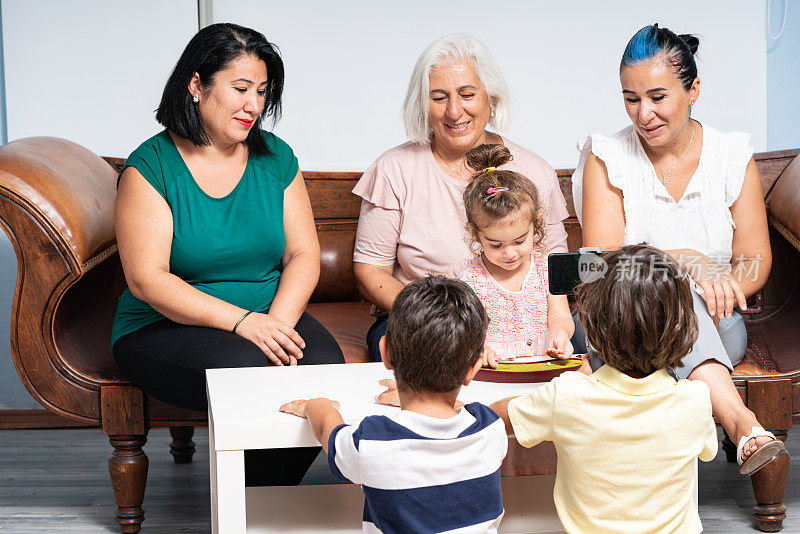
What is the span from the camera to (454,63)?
2.33m

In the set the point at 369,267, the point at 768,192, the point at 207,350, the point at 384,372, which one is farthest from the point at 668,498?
the point at 768,192

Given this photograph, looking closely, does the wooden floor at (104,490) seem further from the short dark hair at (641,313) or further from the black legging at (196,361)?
the short dark hair at (641,313)

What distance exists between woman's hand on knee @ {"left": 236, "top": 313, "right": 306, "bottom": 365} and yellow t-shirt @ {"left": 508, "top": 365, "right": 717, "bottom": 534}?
781 millimetres

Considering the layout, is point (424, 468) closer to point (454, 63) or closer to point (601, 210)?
point (601, 210)

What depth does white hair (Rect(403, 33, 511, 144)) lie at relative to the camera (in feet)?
7.66

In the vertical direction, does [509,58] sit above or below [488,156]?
above

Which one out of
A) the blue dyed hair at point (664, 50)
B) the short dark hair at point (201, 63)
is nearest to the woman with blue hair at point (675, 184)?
the blue dyed hair at point (664, 50)

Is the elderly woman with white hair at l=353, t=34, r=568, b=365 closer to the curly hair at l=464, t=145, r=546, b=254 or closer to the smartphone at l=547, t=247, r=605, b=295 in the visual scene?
the curly hair at l=464, t=145, r=546, b=254

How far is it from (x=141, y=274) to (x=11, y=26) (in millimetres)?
1571

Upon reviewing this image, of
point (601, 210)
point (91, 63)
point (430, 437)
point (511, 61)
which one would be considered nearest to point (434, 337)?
point (430, 437)

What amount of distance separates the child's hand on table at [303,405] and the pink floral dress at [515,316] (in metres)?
0.67

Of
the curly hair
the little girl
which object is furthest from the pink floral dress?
the curly hair

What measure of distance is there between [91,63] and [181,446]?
54.6 inches

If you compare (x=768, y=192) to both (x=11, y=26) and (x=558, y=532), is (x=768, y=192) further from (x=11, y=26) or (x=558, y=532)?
(x=11, y=26)
